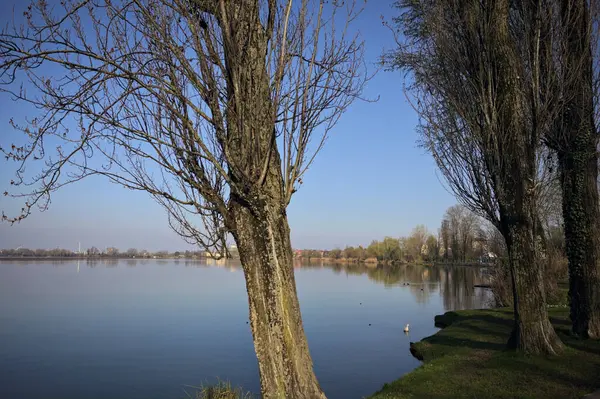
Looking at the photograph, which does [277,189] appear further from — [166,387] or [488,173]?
[166,387]

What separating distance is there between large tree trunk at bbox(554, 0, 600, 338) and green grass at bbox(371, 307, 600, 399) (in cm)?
133

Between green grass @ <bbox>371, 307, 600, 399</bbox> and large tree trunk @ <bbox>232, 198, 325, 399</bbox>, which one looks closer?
large tree trunk @ <bbox>232, 198, 325, 399</bbox>

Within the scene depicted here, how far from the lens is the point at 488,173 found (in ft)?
37.1

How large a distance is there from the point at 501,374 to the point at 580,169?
623 centimetres

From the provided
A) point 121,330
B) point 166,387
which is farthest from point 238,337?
point 166,387

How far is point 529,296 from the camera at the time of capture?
34.9 feet

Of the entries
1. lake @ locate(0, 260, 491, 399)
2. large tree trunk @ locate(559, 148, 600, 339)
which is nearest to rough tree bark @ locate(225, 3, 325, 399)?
lake @ locate(0, 260, 491, 399)

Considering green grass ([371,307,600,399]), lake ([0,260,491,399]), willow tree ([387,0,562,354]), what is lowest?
lake ([0,260,491,399])

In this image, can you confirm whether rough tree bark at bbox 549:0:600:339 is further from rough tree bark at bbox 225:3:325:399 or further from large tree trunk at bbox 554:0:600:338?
rough tree bark at bbox 225:3:325:399

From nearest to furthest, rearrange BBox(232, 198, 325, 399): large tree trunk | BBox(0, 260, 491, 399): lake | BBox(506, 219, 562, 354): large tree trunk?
BBox(232, 198, 325, 399): large tree trunk → BBox(506, 219, 562, 354): large tree trunk → BBox(0, 260, 491, 399): lake

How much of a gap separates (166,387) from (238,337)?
8198 mm

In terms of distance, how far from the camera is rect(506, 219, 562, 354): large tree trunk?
10.5 m

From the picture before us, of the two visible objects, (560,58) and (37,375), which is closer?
(560,58)

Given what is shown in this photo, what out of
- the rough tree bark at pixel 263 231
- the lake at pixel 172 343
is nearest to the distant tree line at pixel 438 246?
the lake at pixel 172 343
